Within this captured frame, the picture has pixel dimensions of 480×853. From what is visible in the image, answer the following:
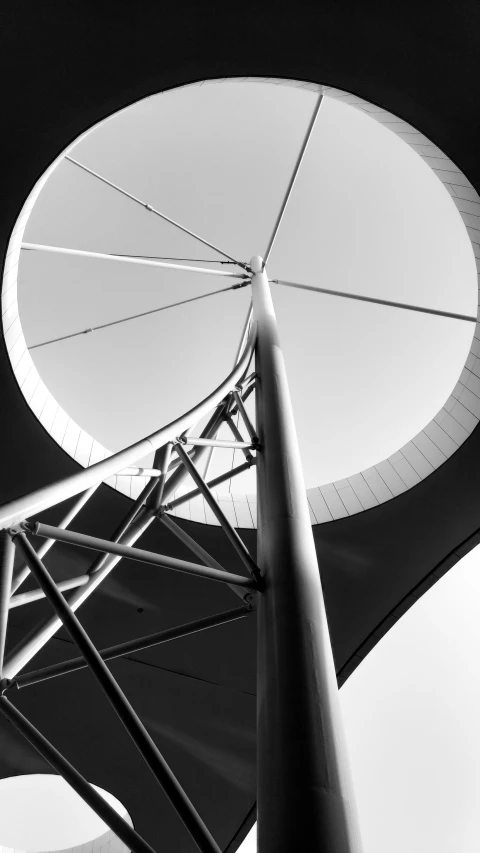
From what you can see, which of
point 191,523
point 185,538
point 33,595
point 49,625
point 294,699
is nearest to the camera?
point 294,699

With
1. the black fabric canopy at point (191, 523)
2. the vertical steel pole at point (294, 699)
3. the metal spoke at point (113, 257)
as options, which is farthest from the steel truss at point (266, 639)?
the metal spoke at point (113, 257)

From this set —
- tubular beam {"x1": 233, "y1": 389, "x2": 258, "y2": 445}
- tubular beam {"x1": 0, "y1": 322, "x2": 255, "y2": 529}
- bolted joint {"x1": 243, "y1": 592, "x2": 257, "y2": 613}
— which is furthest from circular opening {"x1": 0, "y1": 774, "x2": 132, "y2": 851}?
bolted joint {"x1": 243, "y1": 592, "x2": 257, "y2": 613}

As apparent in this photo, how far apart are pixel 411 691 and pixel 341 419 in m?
9.95

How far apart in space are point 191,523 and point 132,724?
9.95 meters

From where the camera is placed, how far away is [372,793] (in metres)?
25.2

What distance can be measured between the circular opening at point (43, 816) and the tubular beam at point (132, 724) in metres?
21.4

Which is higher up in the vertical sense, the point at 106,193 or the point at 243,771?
the point at 106,193

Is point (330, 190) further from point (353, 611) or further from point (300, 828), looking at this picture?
point (300, 828)

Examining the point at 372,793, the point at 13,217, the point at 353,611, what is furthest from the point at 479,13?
the point at 372,793

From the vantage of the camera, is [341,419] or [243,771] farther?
[341,419]

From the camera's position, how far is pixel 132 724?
555 cm

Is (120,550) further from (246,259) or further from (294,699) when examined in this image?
(246,259)

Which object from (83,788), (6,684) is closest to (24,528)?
(6,684)

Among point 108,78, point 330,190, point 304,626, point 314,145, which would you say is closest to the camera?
point 304,626
